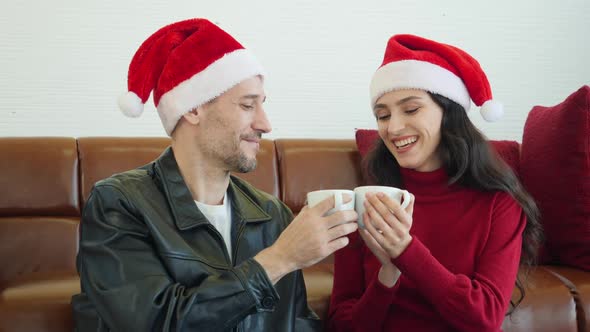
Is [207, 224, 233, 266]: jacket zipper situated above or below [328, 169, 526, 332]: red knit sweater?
above

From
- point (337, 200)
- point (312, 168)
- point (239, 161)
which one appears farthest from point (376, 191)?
point (312, 168)

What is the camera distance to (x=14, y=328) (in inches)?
62.9

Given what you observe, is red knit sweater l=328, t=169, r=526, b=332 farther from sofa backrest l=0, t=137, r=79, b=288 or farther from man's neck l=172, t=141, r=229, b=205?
sofa backrest l=0, t=137, r=79, b=288

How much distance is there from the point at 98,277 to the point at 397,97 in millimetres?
801

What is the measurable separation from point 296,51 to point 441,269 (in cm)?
163

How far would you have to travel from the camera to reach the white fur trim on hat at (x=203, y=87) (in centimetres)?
141

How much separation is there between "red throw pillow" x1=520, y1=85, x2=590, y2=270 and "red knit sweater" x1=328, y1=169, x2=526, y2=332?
717mm

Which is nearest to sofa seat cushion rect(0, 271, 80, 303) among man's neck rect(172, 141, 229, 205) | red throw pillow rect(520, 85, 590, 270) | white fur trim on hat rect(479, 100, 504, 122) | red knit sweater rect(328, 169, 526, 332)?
man's neck rect(172, 141, 229, 205)

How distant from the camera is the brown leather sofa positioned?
67.7 inches

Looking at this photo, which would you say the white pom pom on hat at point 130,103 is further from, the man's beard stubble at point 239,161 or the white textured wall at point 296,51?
the white textured wall at point 296,51

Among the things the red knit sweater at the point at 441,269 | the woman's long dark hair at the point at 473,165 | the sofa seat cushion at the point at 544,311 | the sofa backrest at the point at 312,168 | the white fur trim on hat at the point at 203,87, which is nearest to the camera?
the red knit sweater at the point at 441,269

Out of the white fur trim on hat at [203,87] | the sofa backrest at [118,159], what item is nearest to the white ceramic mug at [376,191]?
the white fur trim on hat at [203,87]

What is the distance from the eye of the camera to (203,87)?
55.7 inches

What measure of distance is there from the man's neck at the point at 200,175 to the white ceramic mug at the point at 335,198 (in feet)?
0.91
